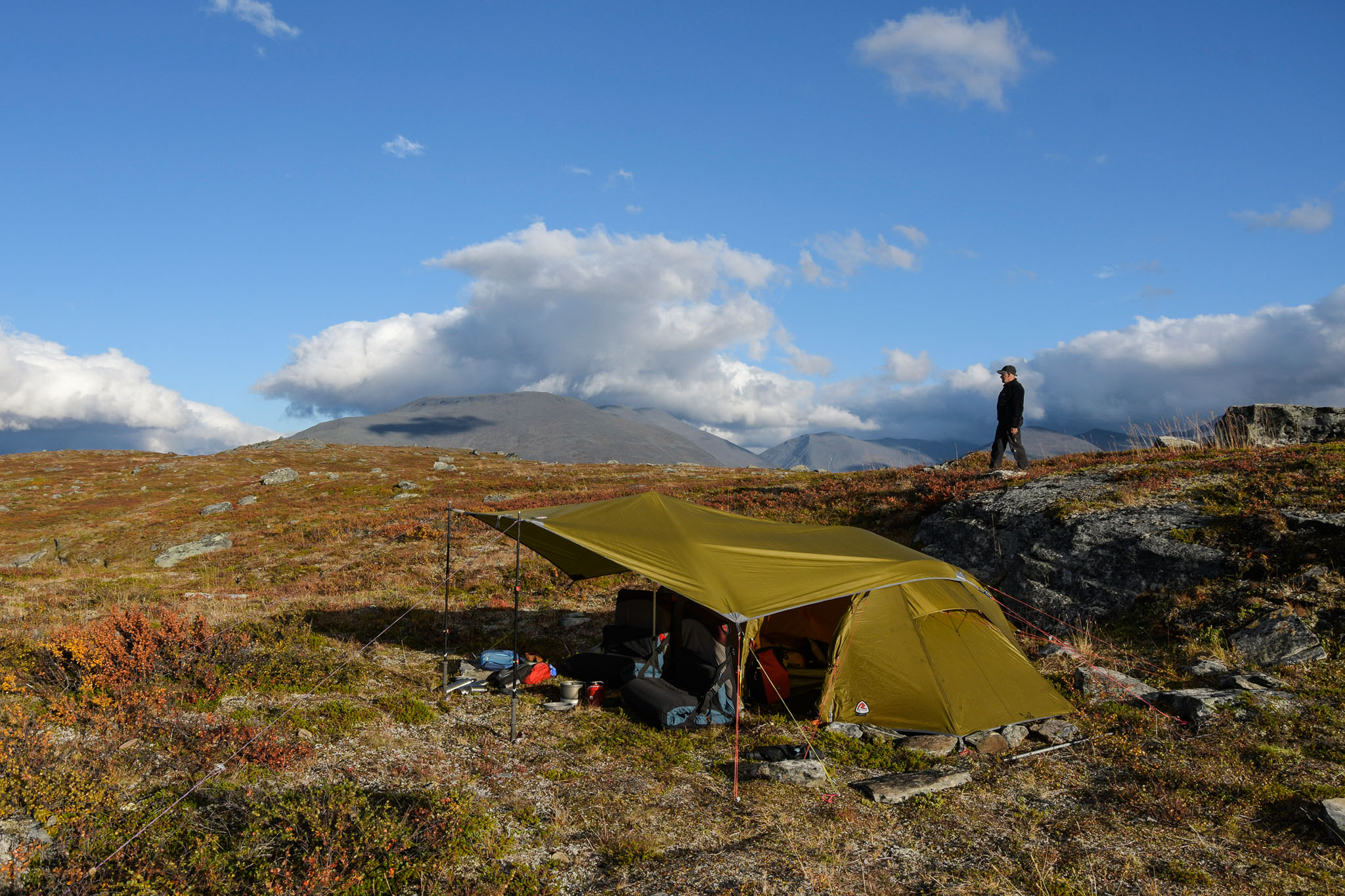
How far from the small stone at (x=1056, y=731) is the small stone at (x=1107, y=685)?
4.19ft

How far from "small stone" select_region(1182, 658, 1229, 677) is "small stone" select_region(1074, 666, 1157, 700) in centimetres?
76

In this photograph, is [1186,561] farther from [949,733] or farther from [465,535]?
[465,535]

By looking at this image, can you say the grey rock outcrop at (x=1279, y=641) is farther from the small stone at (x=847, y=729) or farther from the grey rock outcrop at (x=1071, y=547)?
the small stone at (x=847, y=729)

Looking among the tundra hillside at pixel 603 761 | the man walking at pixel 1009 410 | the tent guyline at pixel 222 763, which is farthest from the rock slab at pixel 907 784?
the man walking at pixel 1009 410

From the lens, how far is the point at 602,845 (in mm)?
6426

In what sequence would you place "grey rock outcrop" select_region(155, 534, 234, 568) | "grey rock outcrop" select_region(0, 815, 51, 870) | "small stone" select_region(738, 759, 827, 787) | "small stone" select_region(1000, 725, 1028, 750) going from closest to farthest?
1. "grey rock outcrop" select_region(0, 815, 51, 870)
2. "small stone" select_region(738, 759, 827, 787)
3. "small stone" select_region(1000, 725, 1028, 750)
4. "grey rock outcrop" select_region(155, 534, 234, 568)

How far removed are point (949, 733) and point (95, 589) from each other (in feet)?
70.2

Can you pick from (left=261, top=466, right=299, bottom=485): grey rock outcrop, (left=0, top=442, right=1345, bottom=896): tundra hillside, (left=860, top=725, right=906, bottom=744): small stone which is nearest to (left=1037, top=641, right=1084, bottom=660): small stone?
(left=0, top=442, right=1345, bottom=896): tundra hillside

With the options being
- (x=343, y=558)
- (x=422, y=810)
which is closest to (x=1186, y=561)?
(x=422, y=810)

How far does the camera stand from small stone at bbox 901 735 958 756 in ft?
28.8

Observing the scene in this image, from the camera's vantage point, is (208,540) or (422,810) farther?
(208,540)

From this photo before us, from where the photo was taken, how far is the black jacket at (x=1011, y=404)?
1822cm

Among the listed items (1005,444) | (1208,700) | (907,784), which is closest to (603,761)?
(907,784)

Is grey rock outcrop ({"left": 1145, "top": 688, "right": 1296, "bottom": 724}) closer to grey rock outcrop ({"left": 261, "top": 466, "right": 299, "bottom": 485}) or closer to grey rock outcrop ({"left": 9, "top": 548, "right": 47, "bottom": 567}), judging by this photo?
grey rock outcrop ({"left": 9, "top": 548, "right": 47, "bottom": 567})
